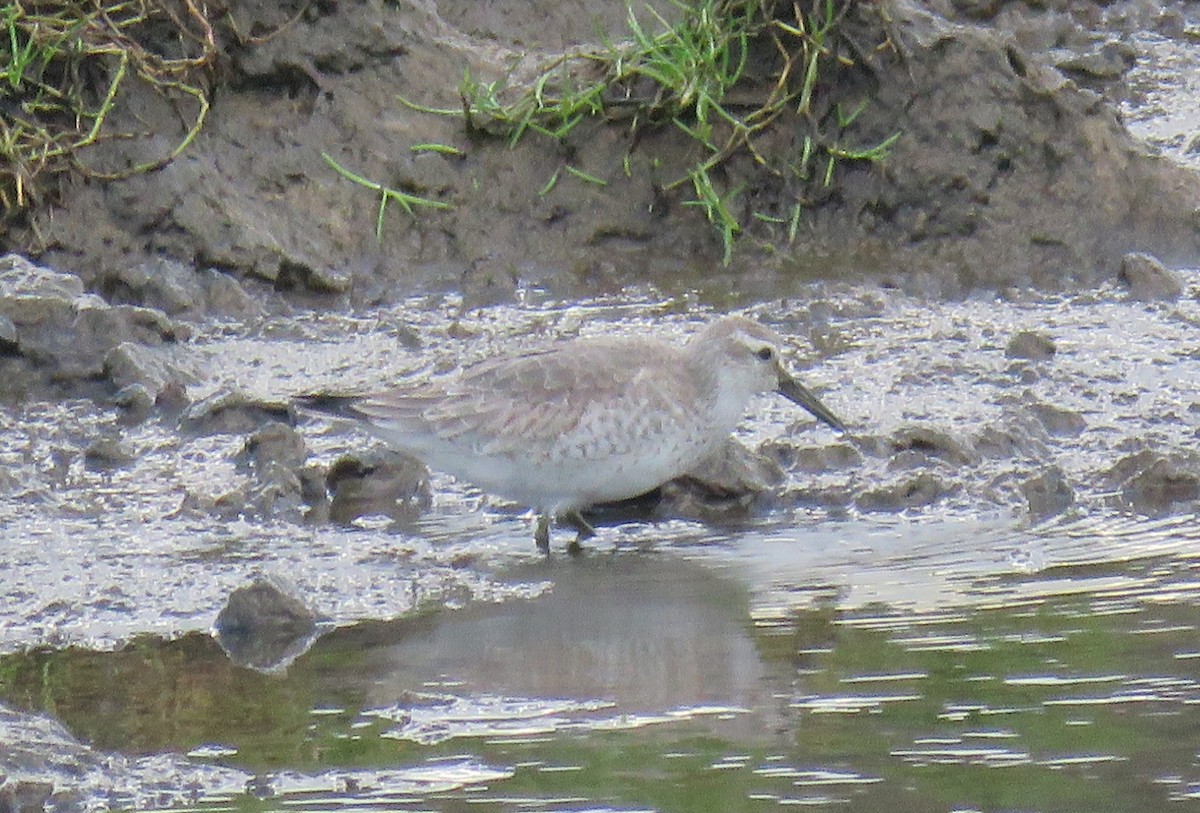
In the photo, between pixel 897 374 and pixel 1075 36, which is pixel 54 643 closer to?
pixel 897 374

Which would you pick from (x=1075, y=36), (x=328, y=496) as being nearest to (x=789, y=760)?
(x=328, y=496)

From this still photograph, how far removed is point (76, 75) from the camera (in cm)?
856

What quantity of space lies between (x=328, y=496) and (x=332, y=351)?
1.29m

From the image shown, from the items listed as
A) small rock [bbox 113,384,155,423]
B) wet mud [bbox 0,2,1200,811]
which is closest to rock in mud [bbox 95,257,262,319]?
wet mud [bbox 0,2,1200,811]

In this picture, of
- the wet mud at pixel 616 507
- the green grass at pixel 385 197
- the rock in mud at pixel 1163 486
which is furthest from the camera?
the green grass at pixel 385 197

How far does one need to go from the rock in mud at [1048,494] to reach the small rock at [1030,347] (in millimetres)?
1080

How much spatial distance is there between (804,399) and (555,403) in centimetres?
87

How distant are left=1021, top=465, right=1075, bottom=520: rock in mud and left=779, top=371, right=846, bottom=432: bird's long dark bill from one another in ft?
2.17

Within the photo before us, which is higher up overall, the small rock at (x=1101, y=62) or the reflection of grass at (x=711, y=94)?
the small rock at (x=1101, y=62)

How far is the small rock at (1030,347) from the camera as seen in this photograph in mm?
7773

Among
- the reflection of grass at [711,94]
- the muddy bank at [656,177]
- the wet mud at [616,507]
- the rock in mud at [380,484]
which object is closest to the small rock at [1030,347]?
the wet mud at [616,507]

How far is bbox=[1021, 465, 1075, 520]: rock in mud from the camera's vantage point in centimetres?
668

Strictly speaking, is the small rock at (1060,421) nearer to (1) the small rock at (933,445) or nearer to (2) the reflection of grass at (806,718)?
(1) the small rock at (933,445)

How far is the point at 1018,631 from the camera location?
5.46 m
